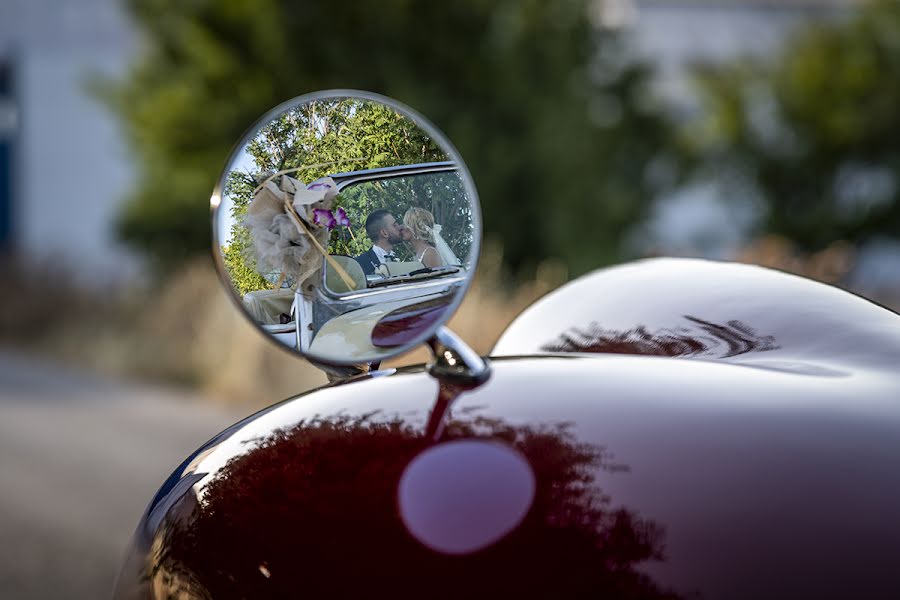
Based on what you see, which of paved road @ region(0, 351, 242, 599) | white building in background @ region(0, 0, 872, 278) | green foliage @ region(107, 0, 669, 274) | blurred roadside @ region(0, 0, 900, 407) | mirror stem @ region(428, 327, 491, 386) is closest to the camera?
Result: mirror stem @ region(428, 327, 491, 386)

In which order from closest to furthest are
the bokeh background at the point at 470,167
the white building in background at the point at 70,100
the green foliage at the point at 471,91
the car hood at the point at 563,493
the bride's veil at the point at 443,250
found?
the car hood at the point at 563,493 < the bride's veil at the point at 443,250 < the bokeh background at the point at 470,167 < the green foliage at the point at 471,91 < the white building in background at the point at 70,100

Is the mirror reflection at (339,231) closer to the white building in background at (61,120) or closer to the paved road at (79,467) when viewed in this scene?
the paved road at (79,467)

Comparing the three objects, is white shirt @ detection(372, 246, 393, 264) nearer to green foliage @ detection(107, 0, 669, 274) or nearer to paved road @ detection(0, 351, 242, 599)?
paved road @ detection(0, 351, 242, 599)

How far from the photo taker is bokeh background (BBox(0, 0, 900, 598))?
20.8ft

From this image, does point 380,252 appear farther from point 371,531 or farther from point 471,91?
point 471,91

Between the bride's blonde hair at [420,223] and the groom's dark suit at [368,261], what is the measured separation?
46 mm

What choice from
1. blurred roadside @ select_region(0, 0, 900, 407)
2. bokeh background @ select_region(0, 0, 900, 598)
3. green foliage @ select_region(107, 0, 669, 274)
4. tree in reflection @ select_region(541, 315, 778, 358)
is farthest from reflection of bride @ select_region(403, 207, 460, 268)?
green foliage @ select_region(107, 0, 669, 274)

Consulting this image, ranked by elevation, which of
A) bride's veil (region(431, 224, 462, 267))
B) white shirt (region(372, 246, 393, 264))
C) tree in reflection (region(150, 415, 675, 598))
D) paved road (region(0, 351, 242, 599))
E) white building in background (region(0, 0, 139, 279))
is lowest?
paved road (region(0, 351, 242, 599))

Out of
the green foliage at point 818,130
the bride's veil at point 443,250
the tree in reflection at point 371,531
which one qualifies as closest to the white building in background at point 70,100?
the green foliage at point 818,130

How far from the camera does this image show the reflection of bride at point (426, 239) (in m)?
1.10

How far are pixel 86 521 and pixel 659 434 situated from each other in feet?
14.1

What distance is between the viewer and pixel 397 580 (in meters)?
0.83

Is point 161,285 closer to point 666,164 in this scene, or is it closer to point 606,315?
point 666,164

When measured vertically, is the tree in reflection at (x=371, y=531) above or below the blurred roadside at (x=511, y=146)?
below
